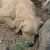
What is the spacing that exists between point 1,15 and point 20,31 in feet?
2.84

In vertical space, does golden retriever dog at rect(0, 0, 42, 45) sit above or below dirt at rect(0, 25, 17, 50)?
above

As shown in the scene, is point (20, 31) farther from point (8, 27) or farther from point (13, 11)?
point (13, 11)

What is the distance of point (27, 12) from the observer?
462cm

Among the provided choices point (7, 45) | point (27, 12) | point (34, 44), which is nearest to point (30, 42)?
point (34, 44)

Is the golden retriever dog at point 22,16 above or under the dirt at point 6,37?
above

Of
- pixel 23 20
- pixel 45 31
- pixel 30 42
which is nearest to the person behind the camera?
pixel 45 31

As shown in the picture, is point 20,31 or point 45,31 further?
point 20,31

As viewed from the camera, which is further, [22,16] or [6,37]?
[22,16]

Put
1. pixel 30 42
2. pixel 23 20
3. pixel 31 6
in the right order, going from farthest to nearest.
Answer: pixel 31 6 < pixel 23 20 < pixel 30 42

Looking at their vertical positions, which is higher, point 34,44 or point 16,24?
point 16,24

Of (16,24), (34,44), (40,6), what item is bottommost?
(34,44)

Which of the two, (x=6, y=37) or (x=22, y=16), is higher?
(x=22, y=16)

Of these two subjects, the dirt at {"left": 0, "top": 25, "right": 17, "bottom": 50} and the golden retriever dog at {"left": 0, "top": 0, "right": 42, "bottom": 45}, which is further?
the golden retriever dog at {"left": 0, "top": 0, "right": 42, "bottom": 45}

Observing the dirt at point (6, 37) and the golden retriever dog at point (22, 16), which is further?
the golden retriever dog at point (22, 16)
